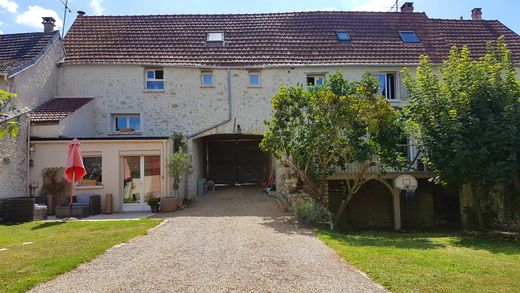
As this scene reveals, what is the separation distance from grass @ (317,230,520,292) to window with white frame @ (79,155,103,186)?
8.55 metres

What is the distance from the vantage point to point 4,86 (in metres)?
14.5

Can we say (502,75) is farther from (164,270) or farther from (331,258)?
(164,270)

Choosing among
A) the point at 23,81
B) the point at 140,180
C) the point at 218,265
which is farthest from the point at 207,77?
the point at 218,265

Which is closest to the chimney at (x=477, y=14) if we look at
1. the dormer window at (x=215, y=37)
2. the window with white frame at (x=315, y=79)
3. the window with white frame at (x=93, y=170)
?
the window with white frame at (x=315, y=79)

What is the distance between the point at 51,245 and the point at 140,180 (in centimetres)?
680

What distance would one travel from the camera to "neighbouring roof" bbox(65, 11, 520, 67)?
1844 centimetres

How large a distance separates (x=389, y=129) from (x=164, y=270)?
8522mm

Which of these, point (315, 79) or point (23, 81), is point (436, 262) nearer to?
point (315, 79)

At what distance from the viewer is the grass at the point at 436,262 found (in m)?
5.67

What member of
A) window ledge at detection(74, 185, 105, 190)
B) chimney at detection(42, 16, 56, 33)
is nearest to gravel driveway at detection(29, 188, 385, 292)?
window ledge at detection(74, 185, 105, 190)

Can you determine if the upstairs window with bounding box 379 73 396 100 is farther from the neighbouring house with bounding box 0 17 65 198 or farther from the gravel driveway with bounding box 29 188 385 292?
the neighbouring house with bounding box 0 17 65 198

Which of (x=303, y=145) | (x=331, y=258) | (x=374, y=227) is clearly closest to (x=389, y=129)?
(x=303, y=145)

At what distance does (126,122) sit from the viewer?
59.5 feet

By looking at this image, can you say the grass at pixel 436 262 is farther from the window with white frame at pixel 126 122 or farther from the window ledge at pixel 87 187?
the window with white frame at pixel 126 122
